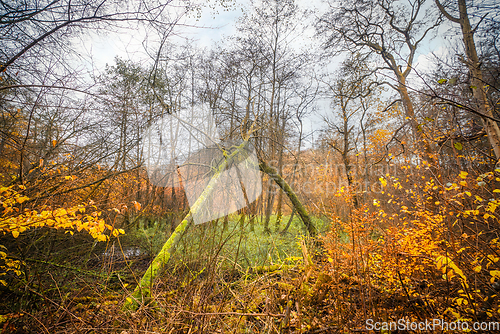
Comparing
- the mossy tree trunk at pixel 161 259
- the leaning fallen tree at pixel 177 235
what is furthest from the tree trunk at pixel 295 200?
the mossy tree trunk at pixel 161 259

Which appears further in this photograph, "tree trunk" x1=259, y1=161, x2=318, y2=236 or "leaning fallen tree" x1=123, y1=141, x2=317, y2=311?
"tree trunk" x1=259, y1=161, x2=318, y2=236

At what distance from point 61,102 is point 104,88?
2.44 ft

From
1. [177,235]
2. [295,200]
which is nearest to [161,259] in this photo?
[177,235]

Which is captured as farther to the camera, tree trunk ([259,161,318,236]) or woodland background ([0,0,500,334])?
tree trunk ([259,161,318,236])

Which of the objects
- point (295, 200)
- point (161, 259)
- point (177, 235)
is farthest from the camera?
point (295, 200)

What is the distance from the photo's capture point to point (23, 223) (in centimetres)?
227

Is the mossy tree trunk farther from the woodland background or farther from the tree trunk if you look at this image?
the tree trunk

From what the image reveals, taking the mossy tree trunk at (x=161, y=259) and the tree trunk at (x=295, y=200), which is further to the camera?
the tree trunk at (x=295, y=200)

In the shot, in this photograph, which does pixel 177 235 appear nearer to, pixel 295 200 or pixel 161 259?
pixel 161 259

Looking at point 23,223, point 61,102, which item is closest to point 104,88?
point 61,102

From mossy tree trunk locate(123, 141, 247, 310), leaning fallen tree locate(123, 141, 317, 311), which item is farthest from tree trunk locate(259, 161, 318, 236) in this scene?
mossy tree trunk locate(123, 141, 247, 310)

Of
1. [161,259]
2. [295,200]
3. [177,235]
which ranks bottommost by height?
[161,259]

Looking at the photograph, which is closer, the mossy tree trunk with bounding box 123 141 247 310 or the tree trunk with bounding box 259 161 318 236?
the mossy tree trunk with bounding box 123 141 247 310

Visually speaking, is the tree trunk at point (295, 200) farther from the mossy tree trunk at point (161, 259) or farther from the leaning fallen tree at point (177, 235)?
the mossy tree trunk at point (161, 259)
